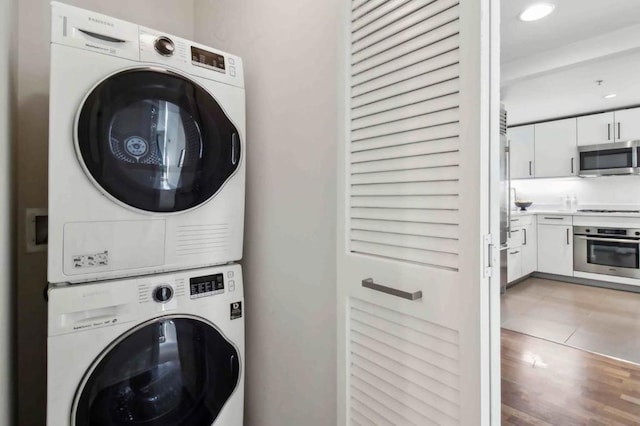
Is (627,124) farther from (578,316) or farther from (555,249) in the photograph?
(578,316)

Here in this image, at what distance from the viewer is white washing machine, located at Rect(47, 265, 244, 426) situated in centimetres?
89

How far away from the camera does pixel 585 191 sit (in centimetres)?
473

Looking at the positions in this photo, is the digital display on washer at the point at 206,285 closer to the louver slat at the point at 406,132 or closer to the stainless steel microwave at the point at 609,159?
the louver slat at the point at 406,132

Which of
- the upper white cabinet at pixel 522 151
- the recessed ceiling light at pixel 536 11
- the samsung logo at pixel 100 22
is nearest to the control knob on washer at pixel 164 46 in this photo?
the samsung logo at pixel 100 22

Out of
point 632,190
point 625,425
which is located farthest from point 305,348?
point 632,190

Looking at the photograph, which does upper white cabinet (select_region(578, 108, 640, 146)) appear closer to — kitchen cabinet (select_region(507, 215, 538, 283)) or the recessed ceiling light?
kitchen cabinet (select_region(507, 215, 538, 283))

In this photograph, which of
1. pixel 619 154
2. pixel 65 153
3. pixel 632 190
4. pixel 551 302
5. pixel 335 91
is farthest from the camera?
pixel 632 190

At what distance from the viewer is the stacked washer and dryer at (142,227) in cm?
88

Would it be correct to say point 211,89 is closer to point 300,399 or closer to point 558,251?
point 300,399

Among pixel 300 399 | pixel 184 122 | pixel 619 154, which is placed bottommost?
pixel 300 399

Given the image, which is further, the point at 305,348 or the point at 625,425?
the point at 625,425

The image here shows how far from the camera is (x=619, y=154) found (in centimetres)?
404

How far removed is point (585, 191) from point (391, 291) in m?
5.45

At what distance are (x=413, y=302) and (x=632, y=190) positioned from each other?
5.33 metres
